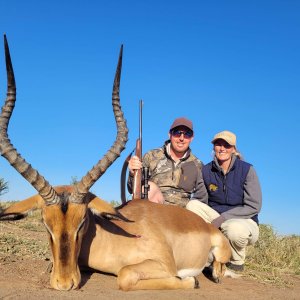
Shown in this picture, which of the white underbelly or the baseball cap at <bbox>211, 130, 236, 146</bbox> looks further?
the baseball cap at <bbox>211, 130, 236, 146</bbox>

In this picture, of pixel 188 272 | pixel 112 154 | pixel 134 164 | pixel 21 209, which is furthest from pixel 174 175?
pixel 21 209

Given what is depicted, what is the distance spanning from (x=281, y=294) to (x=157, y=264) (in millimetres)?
1884

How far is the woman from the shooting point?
8.06 meters

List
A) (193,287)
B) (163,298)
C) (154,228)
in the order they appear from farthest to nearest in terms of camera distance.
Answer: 1. (154,228)
2. (193,287)
3. (163,298)

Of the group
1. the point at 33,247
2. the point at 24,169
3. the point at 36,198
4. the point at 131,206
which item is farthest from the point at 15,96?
the point at 33,247

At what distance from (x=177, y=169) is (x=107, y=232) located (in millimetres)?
3358

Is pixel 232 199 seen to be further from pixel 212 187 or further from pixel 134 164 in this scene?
pixel 134 164

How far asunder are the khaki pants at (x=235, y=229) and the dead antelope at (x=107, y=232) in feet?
3.40

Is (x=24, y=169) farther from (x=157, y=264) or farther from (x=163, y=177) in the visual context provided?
(x=163, y=177)

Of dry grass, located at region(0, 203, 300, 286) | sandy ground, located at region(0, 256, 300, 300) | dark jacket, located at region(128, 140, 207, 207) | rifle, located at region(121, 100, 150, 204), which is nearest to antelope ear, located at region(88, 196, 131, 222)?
sandy ground, located at region(0, 256, 300, 300)

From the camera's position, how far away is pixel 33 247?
8.57 metres

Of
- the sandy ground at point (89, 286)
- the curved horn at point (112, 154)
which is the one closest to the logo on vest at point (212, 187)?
the sandy ground at point (89, 286)

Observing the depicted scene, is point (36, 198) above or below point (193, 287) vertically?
above

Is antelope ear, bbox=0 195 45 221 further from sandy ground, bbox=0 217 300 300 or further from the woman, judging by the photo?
the woman
